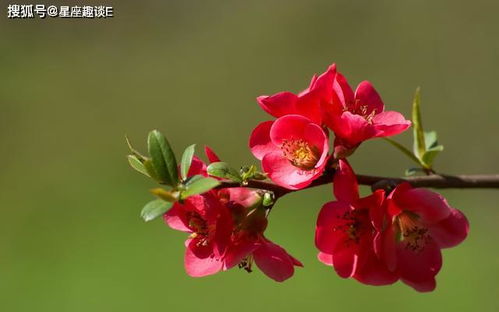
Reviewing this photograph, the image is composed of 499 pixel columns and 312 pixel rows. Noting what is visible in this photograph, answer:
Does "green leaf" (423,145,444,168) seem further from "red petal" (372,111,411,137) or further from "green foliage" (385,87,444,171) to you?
"red petal" (372,111,411,137)

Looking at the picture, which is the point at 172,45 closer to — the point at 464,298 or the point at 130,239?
the point at 130,239

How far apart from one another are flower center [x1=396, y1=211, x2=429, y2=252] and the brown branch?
4 centimetres

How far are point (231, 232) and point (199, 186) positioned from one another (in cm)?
9

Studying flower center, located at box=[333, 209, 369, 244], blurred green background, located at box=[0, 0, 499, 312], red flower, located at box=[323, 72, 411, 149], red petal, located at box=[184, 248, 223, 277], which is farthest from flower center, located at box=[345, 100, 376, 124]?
blurred green background, located at box=[0, 0, 499, 312]

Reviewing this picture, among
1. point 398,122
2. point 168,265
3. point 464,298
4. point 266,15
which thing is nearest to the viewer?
point 398,122

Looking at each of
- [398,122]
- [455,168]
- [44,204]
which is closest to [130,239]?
[44,204]

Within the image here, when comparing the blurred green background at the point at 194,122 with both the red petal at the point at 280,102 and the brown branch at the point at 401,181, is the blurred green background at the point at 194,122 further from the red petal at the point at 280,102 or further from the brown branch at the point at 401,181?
the red petal at the point at 280,102

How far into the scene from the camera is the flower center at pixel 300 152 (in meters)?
0.69

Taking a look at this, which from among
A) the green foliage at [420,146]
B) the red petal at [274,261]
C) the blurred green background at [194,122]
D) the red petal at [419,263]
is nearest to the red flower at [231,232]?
the red petal at [274,261]

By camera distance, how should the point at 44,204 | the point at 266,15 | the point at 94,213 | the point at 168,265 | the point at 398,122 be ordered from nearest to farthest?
the point at 398,122 → the point at 168,265 → the point at 94,213 → the point at 44,204 → the point at 266,15

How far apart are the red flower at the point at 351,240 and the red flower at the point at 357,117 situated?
0.03 m

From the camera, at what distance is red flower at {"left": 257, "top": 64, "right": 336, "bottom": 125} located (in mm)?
668

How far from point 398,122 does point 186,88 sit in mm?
4548

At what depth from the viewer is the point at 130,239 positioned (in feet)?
11.7
